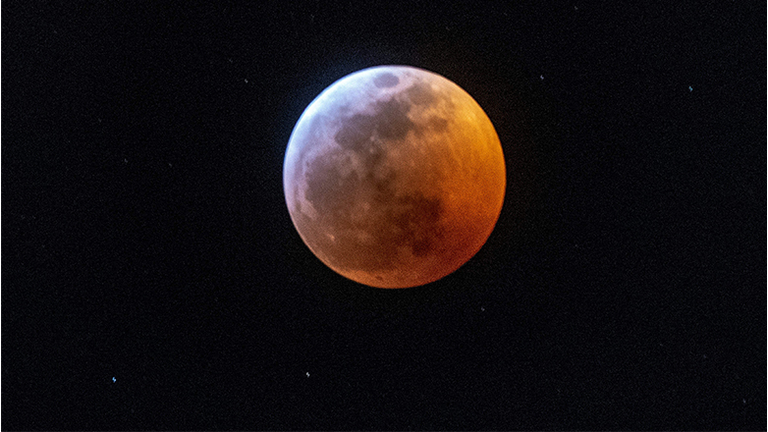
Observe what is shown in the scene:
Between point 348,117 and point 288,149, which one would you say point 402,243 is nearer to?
point 348,117

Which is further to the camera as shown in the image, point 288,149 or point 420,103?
point 288,149

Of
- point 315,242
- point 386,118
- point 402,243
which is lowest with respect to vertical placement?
point 402,243

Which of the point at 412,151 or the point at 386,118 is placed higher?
the point at 386,118

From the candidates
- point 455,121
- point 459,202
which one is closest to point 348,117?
point 455,121

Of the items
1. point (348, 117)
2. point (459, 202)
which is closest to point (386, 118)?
point (348, 117)

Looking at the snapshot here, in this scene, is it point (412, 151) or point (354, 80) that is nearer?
point (412, 151)

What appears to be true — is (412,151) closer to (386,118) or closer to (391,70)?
(386,118)
